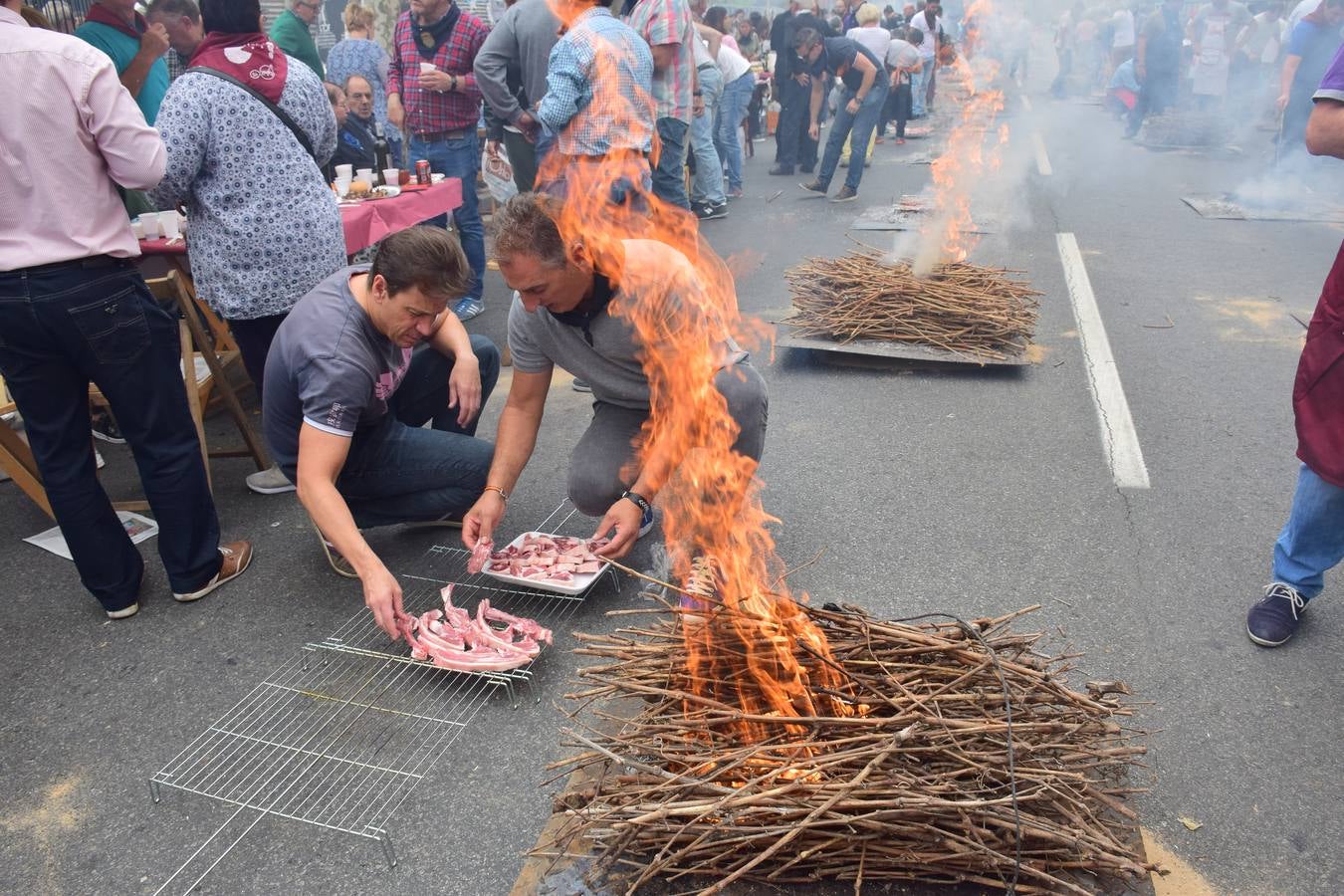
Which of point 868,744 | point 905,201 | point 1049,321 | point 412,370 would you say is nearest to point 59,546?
point 412,370

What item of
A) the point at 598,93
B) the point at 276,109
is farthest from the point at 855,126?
the point at 276,109

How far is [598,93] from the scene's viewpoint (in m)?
5.59

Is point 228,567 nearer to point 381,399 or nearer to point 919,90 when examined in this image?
point 381,399

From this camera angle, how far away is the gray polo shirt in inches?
131

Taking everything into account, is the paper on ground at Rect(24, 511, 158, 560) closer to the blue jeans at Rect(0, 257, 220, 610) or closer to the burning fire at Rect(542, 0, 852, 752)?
the blue jeans at Rect(0, 257, 220, 610)

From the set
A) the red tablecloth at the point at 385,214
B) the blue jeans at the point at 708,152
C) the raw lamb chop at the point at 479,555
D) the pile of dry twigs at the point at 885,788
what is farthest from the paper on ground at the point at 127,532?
the blue jeans at the point at 708,152

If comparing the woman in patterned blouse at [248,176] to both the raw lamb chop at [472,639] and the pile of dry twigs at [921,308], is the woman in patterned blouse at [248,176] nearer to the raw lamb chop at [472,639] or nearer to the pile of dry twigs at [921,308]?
the raw lamb chop at [472,639]

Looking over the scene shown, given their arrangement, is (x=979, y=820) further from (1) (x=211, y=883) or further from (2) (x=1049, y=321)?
(2) (x=1049, y=321)

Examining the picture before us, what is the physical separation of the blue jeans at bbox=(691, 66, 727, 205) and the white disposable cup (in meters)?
6.16

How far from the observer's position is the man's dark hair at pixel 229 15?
385cm

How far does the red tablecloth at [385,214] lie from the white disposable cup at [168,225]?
6cm

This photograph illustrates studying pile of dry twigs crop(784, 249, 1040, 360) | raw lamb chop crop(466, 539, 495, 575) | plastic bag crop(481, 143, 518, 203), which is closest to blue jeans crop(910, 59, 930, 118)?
plastic bag crop(481, 143, 518, 203)

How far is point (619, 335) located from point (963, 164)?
38.1 ft

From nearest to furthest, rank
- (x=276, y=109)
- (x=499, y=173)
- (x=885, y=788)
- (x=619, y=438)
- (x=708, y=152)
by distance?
1. (x=885, y=788)
2. (x=619, y=438)
3. (x=276, y=109)
4. (x=499, y=173)
5. (x=708, y=152)
